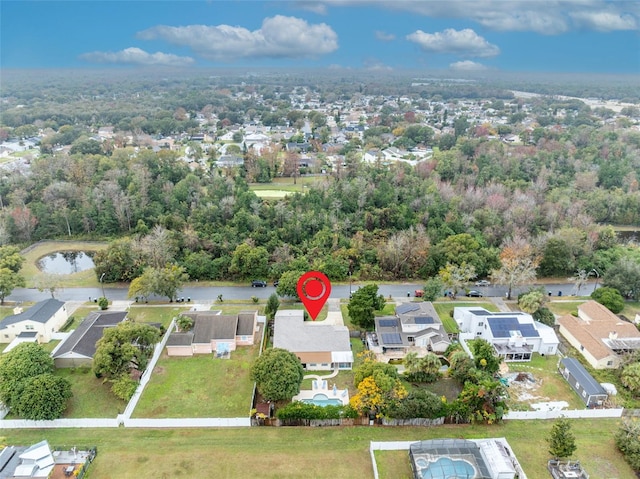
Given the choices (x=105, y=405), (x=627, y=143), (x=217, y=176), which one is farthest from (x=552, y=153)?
(x=105, y=405)

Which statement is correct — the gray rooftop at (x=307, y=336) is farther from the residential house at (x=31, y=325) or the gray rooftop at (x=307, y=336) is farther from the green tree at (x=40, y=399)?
the residential house at (x=31, y=325)

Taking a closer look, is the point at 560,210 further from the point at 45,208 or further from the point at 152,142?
the point at 152,142

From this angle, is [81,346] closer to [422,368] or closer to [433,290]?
[422,368]

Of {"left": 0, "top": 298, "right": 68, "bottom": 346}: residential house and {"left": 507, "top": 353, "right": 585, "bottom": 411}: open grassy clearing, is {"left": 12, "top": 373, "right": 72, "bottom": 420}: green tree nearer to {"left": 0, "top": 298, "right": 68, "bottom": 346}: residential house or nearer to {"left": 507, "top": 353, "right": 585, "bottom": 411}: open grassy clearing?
{"left": 0, "top": 298, "right": 68, "bottom": 346}: residential house

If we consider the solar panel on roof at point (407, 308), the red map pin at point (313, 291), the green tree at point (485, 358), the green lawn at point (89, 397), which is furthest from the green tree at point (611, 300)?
the green lawn at point (89, 397)

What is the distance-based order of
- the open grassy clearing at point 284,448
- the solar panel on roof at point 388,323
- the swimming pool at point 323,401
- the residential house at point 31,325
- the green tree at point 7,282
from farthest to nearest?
the green tree at point 7,282 → the solar panel on roof at point 388,323 → the residential house at point 31,325 → the swimming pool at point 323,401 → the open grassy clearing at point 284,448

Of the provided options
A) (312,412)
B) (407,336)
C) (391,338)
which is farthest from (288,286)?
(312,412)
